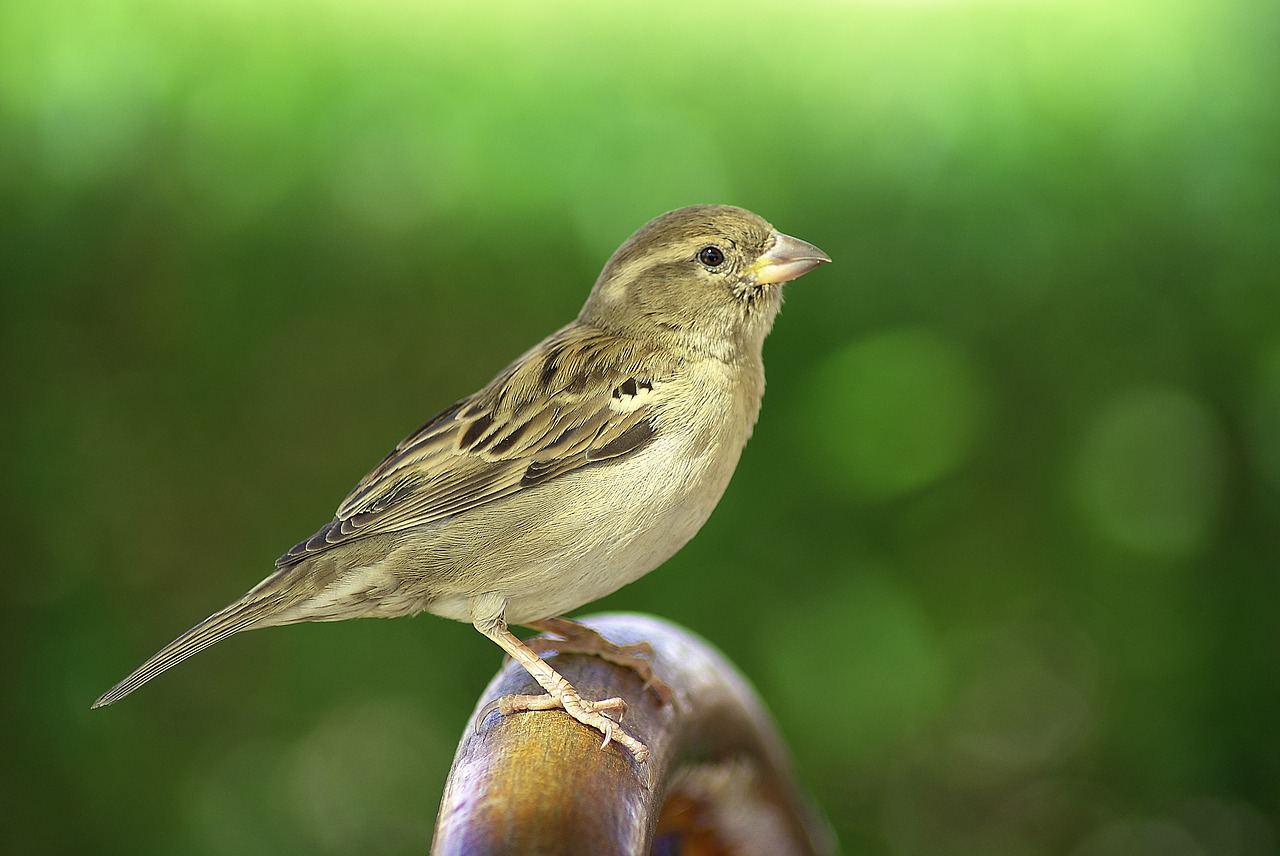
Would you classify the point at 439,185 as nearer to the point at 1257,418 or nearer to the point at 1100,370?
the point at 1100,370

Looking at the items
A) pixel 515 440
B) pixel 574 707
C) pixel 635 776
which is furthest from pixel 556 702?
pixel 515 440

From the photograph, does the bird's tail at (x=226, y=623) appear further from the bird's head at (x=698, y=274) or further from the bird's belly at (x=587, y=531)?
the bird's head at (x=698, y=274)

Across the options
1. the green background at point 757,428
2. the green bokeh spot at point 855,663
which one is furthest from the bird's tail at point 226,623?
the green bokeh spot at point 855,663

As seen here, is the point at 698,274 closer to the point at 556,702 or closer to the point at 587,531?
the point at 587,531

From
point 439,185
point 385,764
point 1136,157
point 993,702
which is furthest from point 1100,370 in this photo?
point 385,764

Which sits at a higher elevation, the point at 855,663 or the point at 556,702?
the point at 556,702

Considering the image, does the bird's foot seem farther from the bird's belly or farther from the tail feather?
the tail feather
